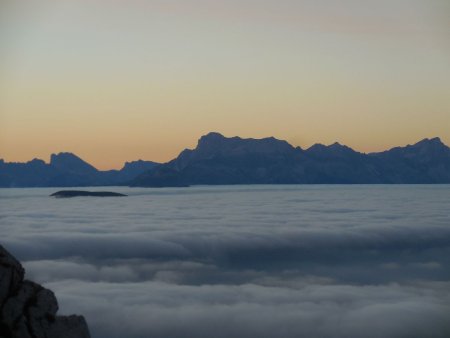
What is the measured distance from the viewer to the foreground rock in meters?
25.8

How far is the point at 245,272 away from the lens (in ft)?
296

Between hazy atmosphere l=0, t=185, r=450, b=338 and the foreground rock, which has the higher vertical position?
the foreground rock

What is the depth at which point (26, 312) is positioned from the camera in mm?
26766

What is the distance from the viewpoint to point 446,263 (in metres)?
98.2

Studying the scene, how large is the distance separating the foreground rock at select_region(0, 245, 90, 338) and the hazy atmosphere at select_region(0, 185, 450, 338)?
22961 mm

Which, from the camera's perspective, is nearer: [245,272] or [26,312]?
[26,312]

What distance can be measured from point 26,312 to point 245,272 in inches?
2565

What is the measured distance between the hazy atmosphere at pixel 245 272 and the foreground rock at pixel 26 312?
22961mm

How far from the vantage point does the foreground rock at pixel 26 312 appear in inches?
1016

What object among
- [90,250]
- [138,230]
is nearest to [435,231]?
[138,230]

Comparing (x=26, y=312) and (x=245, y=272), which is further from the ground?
(x=26, y=312)

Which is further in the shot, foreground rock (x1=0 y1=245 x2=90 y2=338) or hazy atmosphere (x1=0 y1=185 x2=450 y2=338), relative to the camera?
hazy atmosphere (x1=0 y1=185 x2=450 y2=338)

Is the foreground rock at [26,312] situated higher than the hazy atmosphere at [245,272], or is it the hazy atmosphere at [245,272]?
the foreground rock at [26,312]

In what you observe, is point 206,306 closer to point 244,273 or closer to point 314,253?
point 244,273
